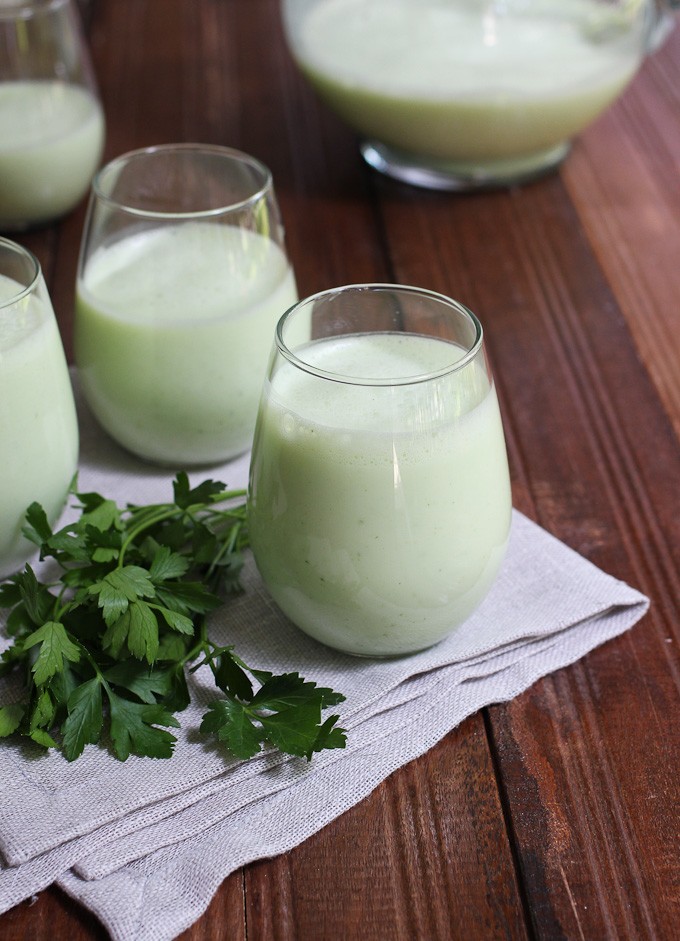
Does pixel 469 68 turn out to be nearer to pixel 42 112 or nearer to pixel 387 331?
pixel 42 112

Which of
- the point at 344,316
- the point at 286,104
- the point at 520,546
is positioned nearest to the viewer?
the point at 344,316

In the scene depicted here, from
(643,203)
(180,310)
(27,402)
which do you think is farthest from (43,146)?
(643,203)

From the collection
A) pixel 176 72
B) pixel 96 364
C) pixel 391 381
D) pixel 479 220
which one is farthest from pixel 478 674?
pixel 176 72

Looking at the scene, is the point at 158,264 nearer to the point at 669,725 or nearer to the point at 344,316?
the point at 344,316

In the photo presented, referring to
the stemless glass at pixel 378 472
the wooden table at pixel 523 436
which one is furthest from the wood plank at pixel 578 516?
the stemless glass at pixel 378 472

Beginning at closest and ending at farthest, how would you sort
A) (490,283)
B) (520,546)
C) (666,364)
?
(520,546) < (666,364) < (490,283)

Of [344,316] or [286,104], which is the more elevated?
[344,316]

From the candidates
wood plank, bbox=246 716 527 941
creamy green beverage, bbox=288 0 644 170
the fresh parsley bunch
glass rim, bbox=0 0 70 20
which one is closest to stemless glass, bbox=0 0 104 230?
glass rim, bbox=0 0 70 20
